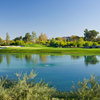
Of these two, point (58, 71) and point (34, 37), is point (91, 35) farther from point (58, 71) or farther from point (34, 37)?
point (58, 71)

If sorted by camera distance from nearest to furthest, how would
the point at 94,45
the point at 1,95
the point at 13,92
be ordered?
the point at 1,95 → the point at 13,92 → the point at 94,45

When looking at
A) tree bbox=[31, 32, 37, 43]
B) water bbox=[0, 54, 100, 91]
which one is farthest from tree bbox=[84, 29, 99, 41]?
water bbox=[0, 54, 100, 91]

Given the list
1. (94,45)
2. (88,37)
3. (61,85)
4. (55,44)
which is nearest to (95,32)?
(88,37)

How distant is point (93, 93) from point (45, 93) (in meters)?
2.29

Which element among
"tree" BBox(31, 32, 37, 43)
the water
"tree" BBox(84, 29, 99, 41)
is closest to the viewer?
the water

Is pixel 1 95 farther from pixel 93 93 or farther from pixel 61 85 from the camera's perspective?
pixel 61 85

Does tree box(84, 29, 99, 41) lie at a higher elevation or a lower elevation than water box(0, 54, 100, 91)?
higher

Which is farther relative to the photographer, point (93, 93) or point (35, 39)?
point (35, 39)

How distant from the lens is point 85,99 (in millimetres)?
5328

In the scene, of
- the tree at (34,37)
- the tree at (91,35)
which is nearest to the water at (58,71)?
the tree at (34,37)

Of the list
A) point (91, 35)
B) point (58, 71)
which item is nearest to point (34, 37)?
point (91, 35)

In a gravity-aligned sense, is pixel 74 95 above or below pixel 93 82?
below

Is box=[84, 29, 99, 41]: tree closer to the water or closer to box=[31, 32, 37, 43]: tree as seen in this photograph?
box=[31, 32, 37, 43]: tree

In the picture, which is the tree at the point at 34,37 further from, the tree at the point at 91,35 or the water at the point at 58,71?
the water at the point at 58,71
